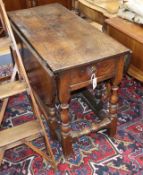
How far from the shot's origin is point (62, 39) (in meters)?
1.58

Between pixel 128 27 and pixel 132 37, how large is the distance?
15 cm

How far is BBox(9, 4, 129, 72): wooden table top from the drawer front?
2.0 inches

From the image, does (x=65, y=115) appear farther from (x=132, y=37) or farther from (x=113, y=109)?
(x=132, y=37)

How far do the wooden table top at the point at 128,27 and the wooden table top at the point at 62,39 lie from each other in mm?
361

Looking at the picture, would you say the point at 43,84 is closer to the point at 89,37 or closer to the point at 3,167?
the point at 89,37

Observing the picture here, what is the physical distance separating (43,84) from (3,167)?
64cm

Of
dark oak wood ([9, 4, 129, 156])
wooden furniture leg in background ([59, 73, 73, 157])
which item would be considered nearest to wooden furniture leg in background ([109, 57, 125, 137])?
dark oak wood ([9, 4, 129, 156])

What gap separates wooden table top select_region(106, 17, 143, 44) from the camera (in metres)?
1.87

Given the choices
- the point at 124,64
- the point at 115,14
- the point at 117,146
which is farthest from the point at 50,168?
the point at 115,14

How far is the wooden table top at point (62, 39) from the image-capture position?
137 centimetres

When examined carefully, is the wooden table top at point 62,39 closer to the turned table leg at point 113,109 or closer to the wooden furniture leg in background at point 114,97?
the wooden furniture leg in background at point 114,97

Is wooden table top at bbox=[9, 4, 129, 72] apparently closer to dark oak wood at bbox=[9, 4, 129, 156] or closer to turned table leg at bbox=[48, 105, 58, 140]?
dark oak wood at bbox=[9, 4, 129, 156]

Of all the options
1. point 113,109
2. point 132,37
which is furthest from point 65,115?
point 132,37

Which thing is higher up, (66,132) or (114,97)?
(114,97)
